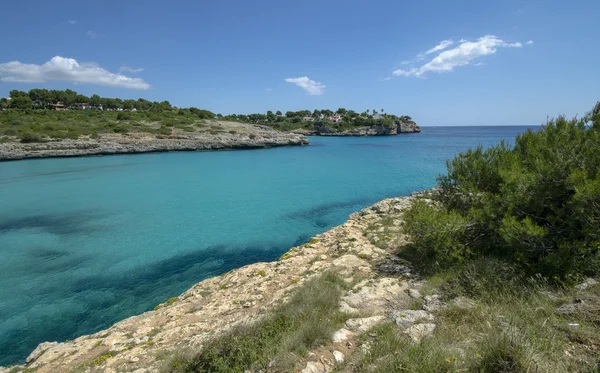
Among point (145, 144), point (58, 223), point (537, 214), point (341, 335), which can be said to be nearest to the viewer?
point (341, 335)

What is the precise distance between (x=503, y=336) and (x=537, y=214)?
12.6 ft

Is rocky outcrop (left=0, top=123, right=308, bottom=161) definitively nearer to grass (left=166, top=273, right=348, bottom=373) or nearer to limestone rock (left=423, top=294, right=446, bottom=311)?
grass (left=166, top=273, right=348, bottom=373)

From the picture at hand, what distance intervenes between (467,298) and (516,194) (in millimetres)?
2533

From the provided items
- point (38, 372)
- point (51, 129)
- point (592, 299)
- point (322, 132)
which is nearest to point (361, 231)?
point (592, 299)

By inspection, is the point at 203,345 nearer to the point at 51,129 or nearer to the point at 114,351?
the point at 114,351

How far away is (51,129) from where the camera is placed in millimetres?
54562

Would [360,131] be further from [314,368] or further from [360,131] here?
[314,368]

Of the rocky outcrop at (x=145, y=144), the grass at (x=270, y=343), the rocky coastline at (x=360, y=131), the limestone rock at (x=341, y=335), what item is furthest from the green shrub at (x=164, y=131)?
the rocky coastline at (x=360, y=131)

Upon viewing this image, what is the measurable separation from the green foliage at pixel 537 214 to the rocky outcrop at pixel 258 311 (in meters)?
1.36

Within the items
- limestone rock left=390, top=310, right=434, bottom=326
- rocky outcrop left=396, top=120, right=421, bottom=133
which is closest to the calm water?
limestone rock left=390, top=310, right=434, bottom=326

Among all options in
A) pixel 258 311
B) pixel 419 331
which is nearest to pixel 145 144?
pixel 258 311

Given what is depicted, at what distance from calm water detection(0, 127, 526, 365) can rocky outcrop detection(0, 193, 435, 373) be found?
1979 mm

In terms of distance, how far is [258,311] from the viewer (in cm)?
582

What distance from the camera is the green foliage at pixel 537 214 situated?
4.63 meters
